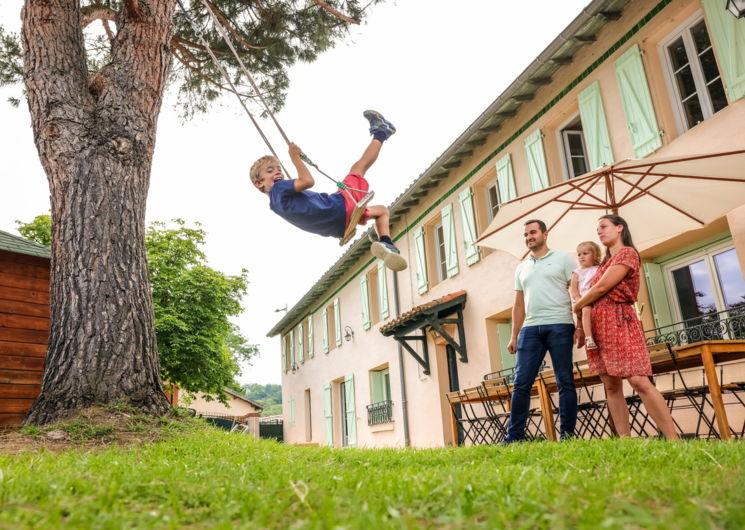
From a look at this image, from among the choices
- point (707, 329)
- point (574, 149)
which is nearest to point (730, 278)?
point (707, 329)

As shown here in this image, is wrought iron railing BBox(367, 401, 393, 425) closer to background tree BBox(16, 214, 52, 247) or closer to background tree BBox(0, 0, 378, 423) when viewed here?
background tree BBox(0, 0, 378, 423)

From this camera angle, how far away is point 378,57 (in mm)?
6988

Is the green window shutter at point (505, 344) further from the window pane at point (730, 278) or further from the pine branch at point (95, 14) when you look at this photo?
the pine branch at point (95, 14)

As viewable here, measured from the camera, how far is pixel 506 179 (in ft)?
30.2

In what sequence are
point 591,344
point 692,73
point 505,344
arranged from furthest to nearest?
point 505,344
point 692,73
point 591,344

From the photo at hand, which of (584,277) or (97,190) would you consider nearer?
(584,277)

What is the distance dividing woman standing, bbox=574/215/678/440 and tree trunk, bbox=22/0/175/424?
9.92 feet

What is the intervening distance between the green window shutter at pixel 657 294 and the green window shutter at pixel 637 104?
1.25 m

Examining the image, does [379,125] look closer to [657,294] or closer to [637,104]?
[637,104]

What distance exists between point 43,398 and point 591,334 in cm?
367

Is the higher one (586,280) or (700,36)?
(700,36)

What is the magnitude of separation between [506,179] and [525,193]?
527 mm

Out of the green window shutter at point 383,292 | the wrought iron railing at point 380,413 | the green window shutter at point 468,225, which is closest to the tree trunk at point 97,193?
the green window shutter at point 468,225

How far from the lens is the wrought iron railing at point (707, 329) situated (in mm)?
5527
